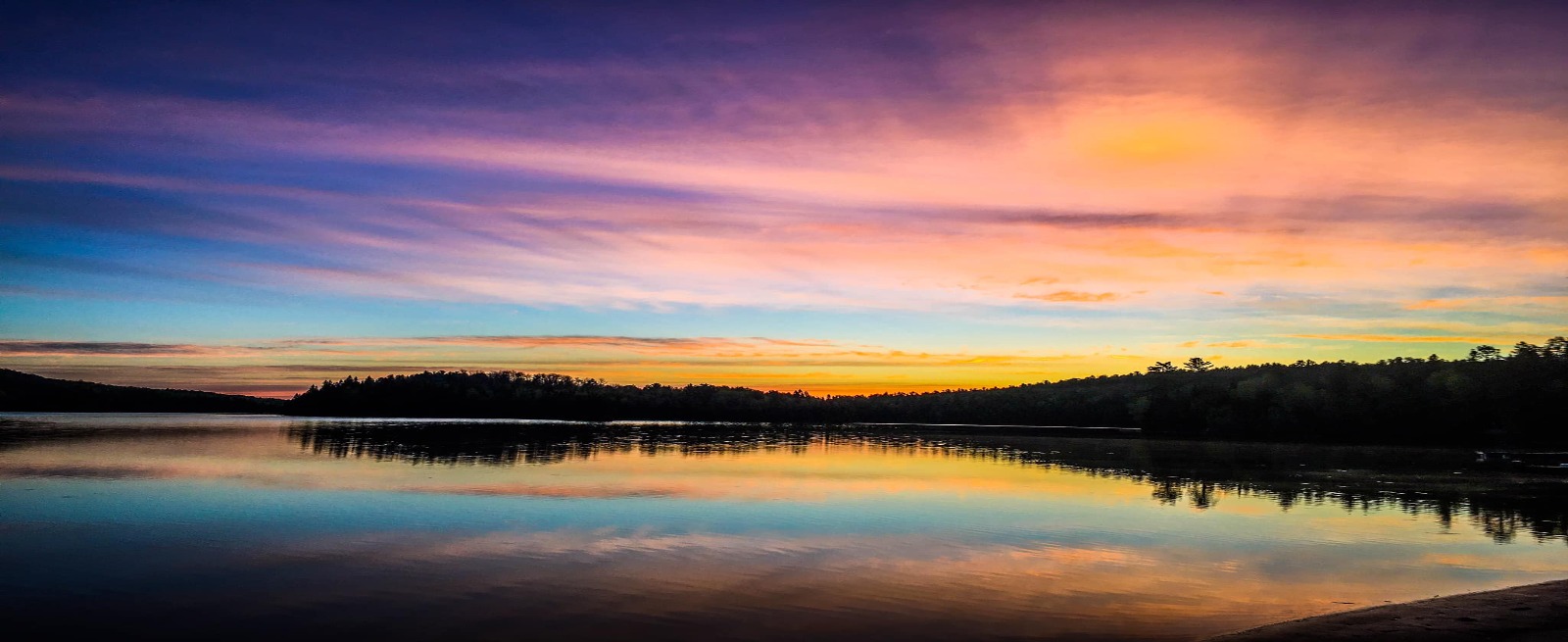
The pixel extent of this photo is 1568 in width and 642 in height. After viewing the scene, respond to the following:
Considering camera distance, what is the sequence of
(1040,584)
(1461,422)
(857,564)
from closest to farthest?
(1040,584)
(857,564)
(1461,422)

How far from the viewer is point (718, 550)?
79.9 feet

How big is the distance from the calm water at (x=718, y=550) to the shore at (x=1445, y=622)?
1.44 metres

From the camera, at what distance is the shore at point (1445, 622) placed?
14500mm

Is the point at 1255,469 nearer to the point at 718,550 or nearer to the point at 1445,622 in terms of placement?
the point at 718,550

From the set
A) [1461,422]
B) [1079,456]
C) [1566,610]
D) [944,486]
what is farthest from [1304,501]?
[1461,422]

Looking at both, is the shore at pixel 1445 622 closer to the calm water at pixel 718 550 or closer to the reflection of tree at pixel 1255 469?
the calm water at pixel 718 550

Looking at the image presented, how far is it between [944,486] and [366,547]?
29.1m

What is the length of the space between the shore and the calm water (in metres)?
1.44

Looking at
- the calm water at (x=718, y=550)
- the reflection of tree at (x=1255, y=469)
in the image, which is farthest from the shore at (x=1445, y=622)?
the reflection of tree at (x=1255, y=469)

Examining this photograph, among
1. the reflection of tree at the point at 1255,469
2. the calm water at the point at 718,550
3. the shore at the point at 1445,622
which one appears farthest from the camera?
the reflection of tree at the point at 1255,469

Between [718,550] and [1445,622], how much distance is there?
15.9m

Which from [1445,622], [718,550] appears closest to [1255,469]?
[718,550]

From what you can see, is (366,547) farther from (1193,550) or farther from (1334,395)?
(1334,395)

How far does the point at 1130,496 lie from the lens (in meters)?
40.7
